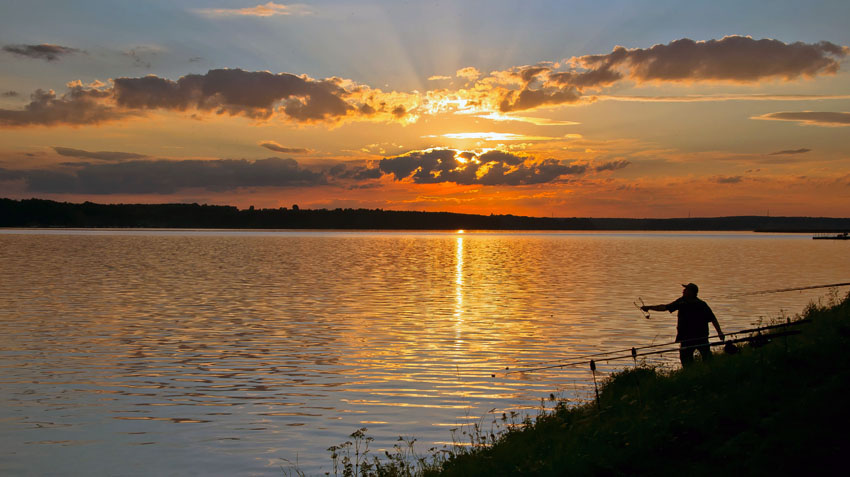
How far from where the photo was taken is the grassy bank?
1005cm

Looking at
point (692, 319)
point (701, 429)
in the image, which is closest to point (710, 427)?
point (701, 429)

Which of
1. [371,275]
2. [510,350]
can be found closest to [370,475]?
[510,350]

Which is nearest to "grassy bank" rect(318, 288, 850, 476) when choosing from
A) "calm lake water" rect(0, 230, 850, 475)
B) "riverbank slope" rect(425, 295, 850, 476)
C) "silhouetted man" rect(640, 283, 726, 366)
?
"riverbank slope" rect(425, 295, 850, 476)

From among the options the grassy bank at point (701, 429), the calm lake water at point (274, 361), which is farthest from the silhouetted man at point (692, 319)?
the calm lake water at point (274, 361)

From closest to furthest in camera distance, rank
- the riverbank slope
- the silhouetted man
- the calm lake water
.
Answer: the riverbank slope → the calm lake water → the silhouetted man

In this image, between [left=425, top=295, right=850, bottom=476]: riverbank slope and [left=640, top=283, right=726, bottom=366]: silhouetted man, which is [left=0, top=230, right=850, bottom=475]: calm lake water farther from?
[left=425, top=295, right=850, bottom=476]: riverbank slope

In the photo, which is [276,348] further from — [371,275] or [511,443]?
[371,275]

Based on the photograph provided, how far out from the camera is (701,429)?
36.3 ft

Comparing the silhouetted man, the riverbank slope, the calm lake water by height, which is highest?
the silhouetted man

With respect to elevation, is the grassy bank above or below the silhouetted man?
below

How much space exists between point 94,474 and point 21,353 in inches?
517

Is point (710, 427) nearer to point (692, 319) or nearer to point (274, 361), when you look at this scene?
point (692, 319)

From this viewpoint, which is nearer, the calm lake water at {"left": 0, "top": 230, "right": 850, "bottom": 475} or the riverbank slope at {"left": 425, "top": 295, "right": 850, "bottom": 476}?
the riverbank slope at {"left": 425, "top": 295, "right": 850, "bottom": 476}

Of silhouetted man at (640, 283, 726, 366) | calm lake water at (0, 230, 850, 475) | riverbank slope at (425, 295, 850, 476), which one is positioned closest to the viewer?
riverbank slope at (425, 295, 850, 476)
